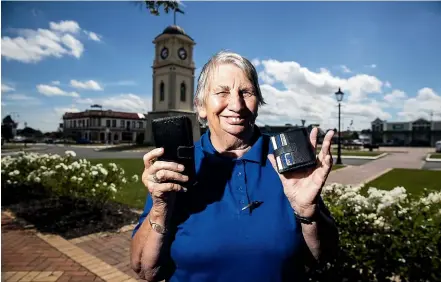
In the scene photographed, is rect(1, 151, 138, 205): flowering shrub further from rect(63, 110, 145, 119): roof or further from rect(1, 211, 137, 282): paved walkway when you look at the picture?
rect(63, 110, 145, 119): roof

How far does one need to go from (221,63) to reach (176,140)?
568mm

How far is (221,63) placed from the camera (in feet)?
5.21

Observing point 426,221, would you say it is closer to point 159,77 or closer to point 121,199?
point 121,199

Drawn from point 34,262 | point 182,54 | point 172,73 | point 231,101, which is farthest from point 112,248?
point 182,54

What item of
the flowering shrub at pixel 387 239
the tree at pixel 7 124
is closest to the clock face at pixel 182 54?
the tree at pixel 7 124

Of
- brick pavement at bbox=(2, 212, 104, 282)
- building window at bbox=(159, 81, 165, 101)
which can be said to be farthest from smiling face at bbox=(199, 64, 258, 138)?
building window at bbox=(159, 81, 165, 101)

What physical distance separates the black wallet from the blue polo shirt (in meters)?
0.15

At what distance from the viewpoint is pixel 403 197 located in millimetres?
2961

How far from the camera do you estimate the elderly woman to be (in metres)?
1.33

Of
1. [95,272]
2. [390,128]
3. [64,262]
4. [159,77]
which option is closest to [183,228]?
[95,272]

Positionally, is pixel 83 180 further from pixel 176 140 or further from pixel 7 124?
pixel 7 124

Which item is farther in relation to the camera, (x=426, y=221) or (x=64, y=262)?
(x=64, y=262)

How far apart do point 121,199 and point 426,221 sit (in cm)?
715

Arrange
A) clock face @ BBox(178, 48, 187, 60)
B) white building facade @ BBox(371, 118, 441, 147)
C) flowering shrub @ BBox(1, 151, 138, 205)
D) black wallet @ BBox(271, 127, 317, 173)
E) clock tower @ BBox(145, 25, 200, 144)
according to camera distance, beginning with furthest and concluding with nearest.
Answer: white building facade @ BBox(371, 118, 441, 147)
clock face @ BBox(178, 48, 187, 60)
clock tower @ BBox(145, 25, 200, 144)
flowering shrub @ BBox(1, 151, 138, 205)
black wallet @ BBox(271, 127, 317, 173)
